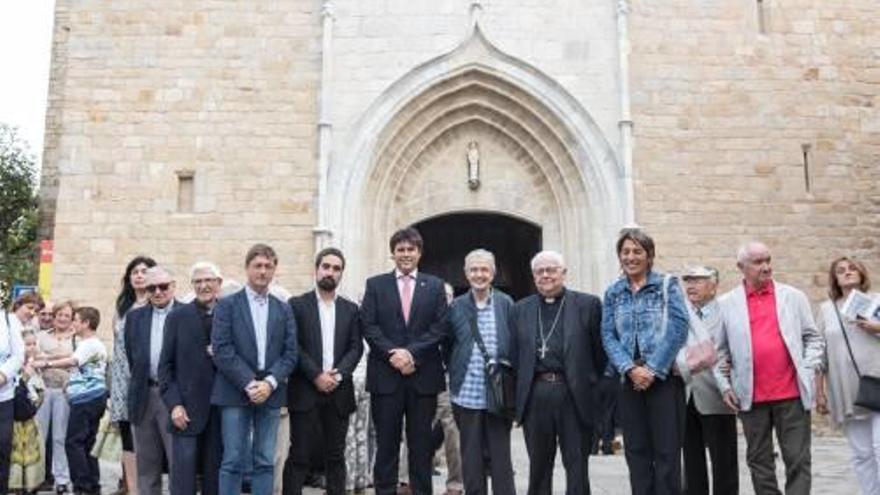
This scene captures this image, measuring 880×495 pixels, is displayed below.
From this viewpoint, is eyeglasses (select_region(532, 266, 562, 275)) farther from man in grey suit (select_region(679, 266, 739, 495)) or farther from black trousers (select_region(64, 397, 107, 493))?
black trousers (select_region(64, 397, 107, 493))

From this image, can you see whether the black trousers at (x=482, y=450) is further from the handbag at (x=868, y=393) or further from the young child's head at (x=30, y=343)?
the young child's head at (x=30, y=343)

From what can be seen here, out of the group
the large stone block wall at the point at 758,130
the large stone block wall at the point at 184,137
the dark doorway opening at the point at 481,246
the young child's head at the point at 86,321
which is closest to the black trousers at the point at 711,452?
the young child's head at the point at 86,321

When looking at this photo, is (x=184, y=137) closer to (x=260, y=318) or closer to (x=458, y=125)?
(x=458, y=125)

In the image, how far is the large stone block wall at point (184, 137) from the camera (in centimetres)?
1168

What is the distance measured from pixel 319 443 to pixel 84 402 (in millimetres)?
2554

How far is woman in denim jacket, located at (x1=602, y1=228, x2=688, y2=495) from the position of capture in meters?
4.85

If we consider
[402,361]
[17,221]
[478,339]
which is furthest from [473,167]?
[17,221]

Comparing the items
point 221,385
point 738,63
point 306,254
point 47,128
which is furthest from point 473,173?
point 221,385

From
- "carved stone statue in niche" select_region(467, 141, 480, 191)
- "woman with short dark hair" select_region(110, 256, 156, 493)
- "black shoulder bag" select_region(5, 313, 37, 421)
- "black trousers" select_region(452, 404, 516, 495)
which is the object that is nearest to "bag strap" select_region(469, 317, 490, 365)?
"black trousers" select_region(452, 404, 516, 495)

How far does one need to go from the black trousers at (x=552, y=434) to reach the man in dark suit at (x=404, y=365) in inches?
28.0

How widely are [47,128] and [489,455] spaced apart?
35.8 ft

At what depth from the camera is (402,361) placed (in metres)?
5.31

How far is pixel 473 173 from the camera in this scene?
12.6 meters

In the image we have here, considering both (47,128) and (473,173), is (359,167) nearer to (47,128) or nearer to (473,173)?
(473,173)
